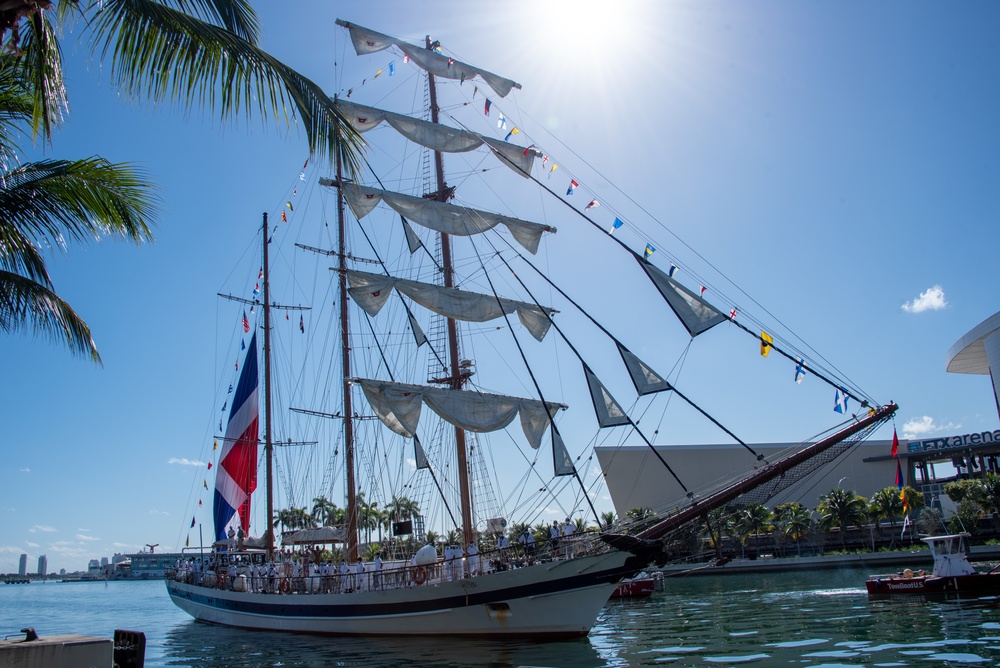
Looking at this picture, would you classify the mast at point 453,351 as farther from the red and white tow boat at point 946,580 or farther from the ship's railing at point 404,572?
the red and white tow boat at point 946,580

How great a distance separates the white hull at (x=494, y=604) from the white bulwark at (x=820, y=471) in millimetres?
46419

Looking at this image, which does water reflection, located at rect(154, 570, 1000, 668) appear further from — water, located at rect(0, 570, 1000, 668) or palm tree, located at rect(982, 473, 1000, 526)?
palm tree, located at rect(982, 473, 1000, 526)

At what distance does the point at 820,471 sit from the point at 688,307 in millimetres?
59944

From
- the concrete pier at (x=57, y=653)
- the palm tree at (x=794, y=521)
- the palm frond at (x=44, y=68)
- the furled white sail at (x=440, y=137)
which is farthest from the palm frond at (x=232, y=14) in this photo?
the palm tree at (x=794, y=521)

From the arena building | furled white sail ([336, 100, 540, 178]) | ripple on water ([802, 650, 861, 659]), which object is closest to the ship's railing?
ripple on water ([802, 650, 861, 659])

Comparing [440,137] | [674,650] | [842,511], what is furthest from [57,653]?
[842,511]

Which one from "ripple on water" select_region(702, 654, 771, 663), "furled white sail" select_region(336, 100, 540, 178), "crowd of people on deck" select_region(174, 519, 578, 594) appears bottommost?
"ripple on water" select_region(702, 654, 771, 663)

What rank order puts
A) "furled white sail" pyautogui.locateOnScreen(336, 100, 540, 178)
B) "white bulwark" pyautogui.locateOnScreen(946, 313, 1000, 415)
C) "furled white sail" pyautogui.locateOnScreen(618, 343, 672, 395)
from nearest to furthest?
1. "furled white sail" pyautogui.locateOnScreen(618, 343, 672, 395)
2. "furled white sail" pyautogui.locateOnScreen(336, 100, 540, 178)
3. "white bulwark" pyautogui.locateOnScreen(946, 313, 1000, 415)

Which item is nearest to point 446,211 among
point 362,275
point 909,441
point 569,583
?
point 362,275

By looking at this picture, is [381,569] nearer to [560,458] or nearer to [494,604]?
[494,604]

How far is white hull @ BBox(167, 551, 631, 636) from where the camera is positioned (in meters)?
21.2

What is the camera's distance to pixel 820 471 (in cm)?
7181

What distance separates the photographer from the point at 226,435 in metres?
40.5

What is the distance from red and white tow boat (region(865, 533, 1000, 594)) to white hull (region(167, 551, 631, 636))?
14103mm
